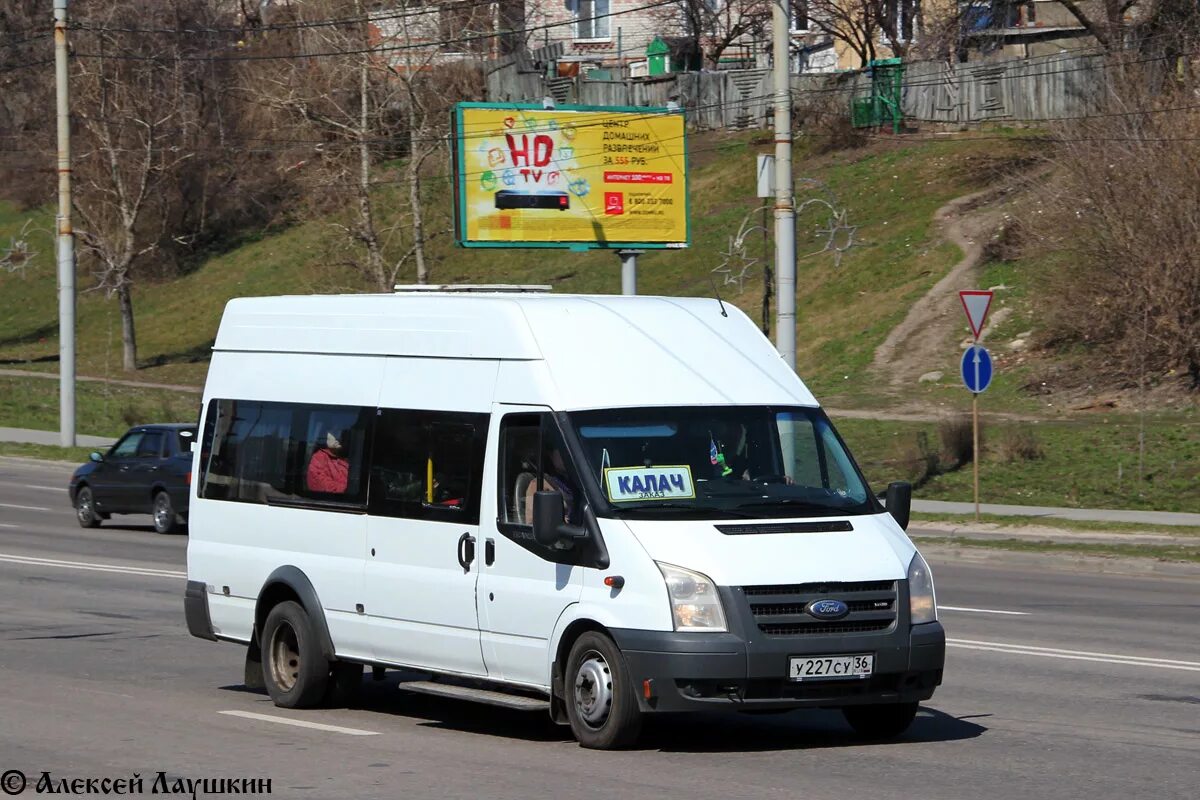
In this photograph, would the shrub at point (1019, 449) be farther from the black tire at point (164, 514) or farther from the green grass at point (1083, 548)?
the black tire at point (164, 514)

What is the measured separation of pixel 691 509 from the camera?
8.89 m

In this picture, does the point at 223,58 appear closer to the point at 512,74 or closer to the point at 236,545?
the point at 512,74

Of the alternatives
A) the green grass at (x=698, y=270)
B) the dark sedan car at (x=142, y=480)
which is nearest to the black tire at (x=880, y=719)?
the dark sedan car at (x=142, y=480)

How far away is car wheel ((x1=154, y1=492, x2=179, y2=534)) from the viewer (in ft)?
78.9

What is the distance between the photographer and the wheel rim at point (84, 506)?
25.1 m

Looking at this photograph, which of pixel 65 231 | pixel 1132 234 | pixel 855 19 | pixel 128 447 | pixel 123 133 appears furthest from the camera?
pixel 855 19

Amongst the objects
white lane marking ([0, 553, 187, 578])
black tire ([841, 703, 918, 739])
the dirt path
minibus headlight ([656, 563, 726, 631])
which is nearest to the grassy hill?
the dirt path

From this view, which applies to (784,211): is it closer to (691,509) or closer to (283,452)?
(283,452)

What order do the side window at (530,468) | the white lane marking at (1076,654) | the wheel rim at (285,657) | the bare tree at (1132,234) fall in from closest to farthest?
the side window at (530,468), the wheel rim at (285,657), the white lane marking at (1076,654), the bare tree at (1132,234)

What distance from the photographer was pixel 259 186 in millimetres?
71562

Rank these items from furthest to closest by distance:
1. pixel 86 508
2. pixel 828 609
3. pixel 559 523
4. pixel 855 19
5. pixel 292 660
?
pixel 855 19, pixel 86 508, pixel 292 660, pixel 559 523, pixel 828 609

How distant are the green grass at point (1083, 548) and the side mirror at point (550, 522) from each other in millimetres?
13047

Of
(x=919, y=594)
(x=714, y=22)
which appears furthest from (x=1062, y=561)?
(x=714, y=22)

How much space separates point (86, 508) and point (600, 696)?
18002 mm
